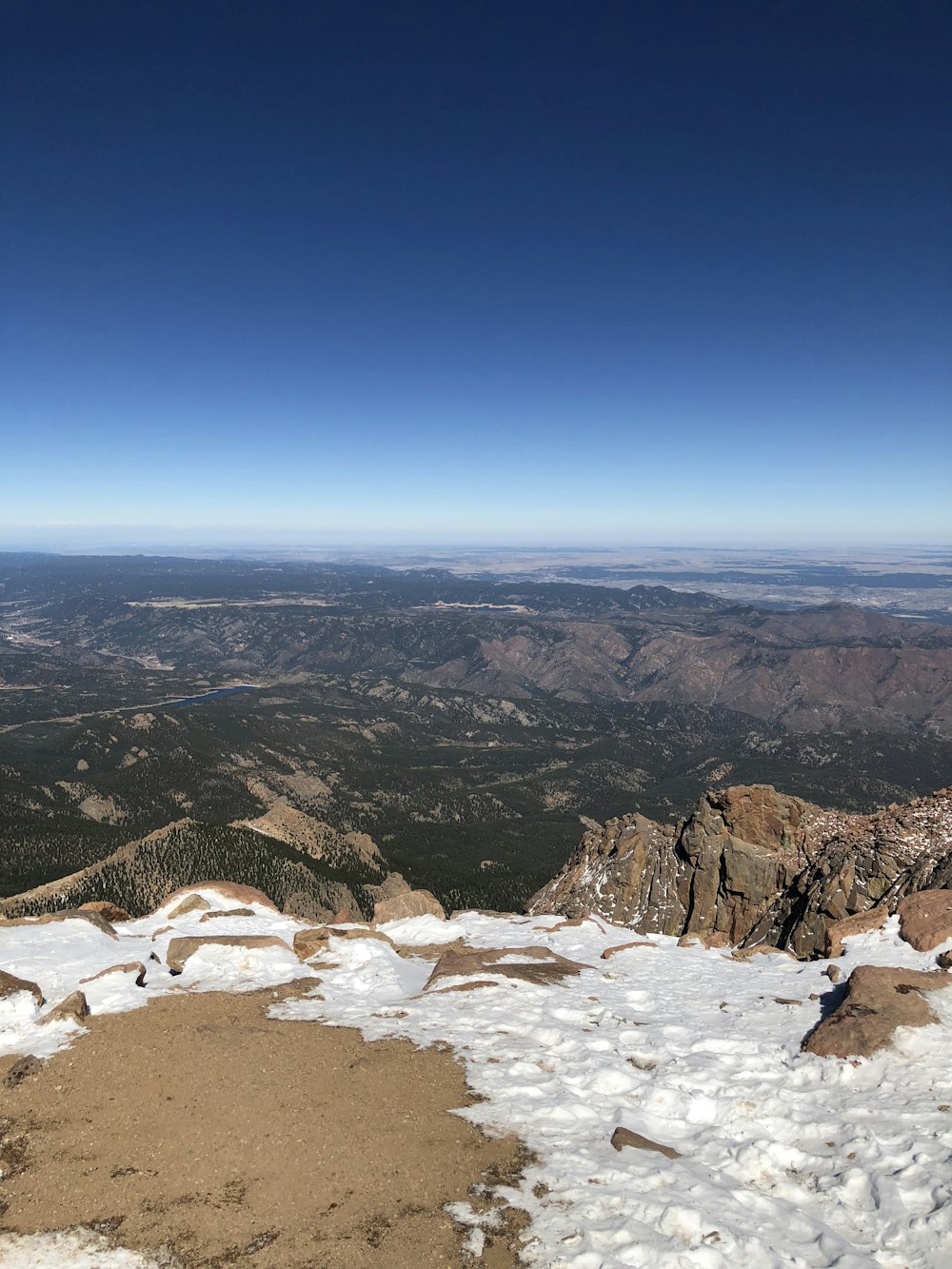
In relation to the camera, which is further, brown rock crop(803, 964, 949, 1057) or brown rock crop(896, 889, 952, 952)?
brown rock crop(896, 889, 952, 952)

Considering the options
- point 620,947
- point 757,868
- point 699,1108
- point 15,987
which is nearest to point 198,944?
point 15,987

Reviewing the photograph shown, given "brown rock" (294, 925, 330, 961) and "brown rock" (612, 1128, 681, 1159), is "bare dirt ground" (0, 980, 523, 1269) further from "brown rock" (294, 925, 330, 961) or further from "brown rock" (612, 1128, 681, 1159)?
"brown rock" (294, 925, 330, 961)

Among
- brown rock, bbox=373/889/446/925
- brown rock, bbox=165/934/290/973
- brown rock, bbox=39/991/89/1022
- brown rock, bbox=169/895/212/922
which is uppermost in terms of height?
brown rock, bbox=39/991/89/1022

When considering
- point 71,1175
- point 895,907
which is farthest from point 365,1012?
point 895,907

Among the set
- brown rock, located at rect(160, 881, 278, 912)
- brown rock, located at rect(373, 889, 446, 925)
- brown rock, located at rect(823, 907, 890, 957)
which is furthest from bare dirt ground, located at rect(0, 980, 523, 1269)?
brown rock, located at rect(373, 889, 446, 925)

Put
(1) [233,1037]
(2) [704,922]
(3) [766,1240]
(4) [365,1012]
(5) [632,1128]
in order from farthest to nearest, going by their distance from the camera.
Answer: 1. (2) [704,922]
2. (4) [365,1012]
3. (1) [233,1037]
4. (5) [632,1128]
5. (3) [766,1240]

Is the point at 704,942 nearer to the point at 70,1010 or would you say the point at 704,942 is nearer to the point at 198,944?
the point at 198,944

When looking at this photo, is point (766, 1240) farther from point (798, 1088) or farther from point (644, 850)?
point (644, 850)
